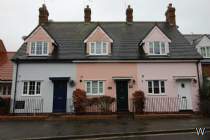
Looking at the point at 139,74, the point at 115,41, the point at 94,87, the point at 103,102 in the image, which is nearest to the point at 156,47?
the point at 139,74

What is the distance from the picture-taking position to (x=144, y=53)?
19.5 m

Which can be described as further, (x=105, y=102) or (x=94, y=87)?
(x=94, y=87)

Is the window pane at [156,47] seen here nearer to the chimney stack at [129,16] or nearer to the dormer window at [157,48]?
the dormer window at [157,48]

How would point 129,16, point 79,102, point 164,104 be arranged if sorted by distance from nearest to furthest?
1. point 79,102
2. point 164,104
3. point 129,16

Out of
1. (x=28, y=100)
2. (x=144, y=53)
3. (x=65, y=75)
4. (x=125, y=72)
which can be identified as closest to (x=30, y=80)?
(x=28, y=100)

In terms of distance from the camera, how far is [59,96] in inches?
712

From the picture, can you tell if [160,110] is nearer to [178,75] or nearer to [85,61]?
[178,75]

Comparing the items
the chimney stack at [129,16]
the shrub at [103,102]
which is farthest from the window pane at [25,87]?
the chimney stack at [129,16]

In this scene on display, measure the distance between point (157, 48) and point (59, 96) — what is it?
10878 millimetres

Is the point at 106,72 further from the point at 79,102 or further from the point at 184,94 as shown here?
the point at 184,94

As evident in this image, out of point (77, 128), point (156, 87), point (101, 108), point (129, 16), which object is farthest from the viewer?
point (129, 16)

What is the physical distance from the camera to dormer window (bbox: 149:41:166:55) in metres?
19.4

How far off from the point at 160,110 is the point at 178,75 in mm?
3808

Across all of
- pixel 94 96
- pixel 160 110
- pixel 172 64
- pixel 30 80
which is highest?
pixel 172 64
